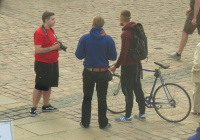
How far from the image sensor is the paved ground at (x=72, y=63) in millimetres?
7836

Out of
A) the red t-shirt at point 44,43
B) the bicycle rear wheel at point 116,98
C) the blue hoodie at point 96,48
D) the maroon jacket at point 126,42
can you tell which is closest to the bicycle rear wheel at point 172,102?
the bicycle rear wheel at point 116,98

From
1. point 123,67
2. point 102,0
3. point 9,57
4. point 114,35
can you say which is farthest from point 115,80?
point 102,0

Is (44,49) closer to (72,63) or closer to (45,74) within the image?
(45,74)

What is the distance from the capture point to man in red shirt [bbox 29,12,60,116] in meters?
8.15

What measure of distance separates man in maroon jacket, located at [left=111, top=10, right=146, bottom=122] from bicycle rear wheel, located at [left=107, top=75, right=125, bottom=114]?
43cm

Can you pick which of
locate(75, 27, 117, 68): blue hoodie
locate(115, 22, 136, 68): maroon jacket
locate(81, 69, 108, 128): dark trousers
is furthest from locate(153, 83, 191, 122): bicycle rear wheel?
locate(75, 27, 117, 68): blue hoodie

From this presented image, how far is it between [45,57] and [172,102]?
2178 millimetres

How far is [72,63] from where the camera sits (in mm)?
11703

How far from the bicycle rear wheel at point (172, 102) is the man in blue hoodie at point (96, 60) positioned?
1038 millimetres

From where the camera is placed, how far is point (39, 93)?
8477 millimetres

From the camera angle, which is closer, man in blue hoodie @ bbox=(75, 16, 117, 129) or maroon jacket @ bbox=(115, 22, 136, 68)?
man in blue hoodie @ bbox=(75, 16, 117, 129)

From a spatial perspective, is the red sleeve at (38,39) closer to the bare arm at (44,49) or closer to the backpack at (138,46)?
the bare arm at (44,49)

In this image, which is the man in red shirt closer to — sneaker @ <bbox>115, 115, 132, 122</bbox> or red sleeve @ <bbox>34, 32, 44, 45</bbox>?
red sleeve @ <bbox>34, 32, 44, 45</bbox>

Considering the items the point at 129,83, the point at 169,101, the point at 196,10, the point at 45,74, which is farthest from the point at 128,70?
the point at 196,10
